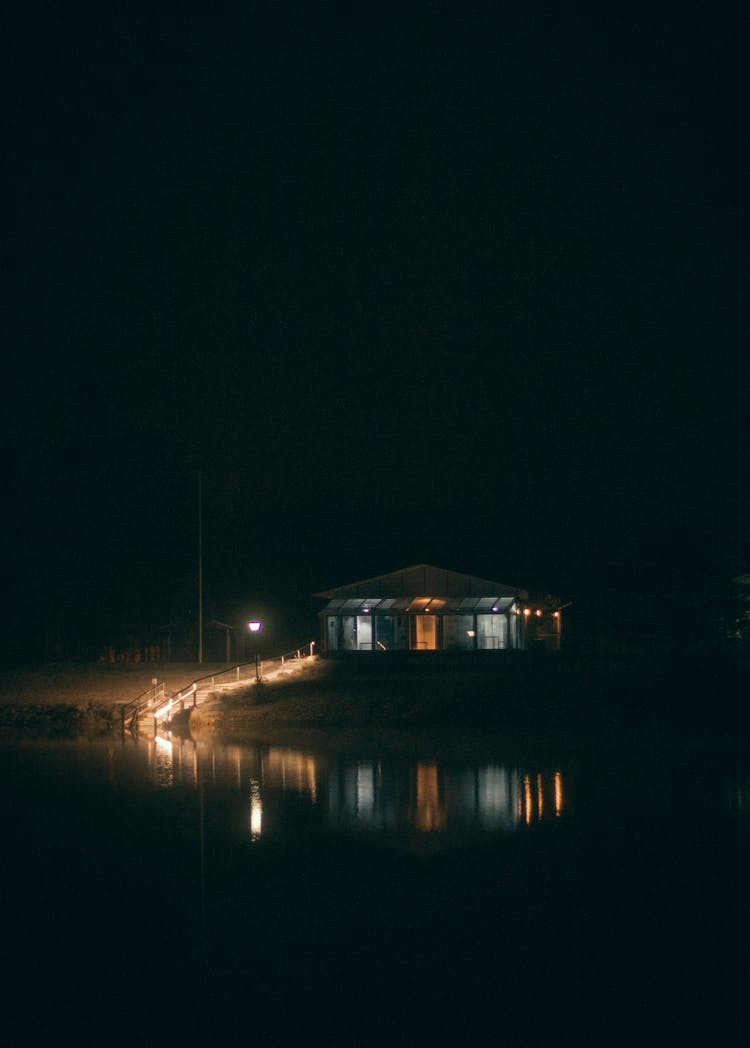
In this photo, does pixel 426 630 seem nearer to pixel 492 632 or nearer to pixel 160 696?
pixel 492 632

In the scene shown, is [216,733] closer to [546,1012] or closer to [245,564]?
[546,1012]

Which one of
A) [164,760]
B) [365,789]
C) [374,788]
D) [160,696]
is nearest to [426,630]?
[160,696]

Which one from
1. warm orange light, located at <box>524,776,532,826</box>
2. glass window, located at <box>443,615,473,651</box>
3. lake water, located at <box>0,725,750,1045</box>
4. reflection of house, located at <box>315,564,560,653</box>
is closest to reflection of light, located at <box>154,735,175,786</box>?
lake water, located at <box>0,725,750,1045</box>

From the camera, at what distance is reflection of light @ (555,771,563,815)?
67.2 feet

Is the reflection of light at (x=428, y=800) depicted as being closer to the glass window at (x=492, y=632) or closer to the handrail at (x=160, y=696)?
the handrail at (x=160, y=696)

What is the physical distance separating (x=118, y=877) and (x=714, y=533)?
36237 mm

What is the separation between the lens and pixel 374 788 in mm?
23062

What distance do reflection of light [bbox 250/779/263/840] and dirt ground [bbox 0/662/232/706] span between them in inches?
653

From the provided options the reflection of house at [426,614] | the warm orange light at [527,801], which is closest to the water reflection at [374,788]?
the warm orange light at [527,801]

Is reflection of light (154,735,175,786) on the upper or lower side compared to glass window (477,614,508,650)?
lower

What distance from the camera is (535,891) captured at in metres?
14.8

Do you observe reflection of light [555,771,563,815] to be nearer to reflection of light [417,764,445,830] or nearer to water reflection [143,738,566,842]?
water reflection [143,738,566,842]

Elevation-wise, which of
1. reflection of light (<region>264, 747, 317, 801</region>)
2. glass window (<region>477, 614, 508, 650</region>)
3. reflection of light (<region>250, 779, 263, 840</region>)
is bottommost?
reflection of light (<region>250, 779, 263, 840</region>)

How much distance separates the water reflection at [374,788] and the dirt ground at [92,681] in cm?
1070
